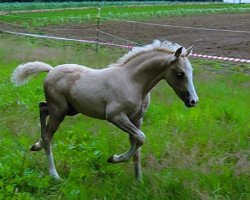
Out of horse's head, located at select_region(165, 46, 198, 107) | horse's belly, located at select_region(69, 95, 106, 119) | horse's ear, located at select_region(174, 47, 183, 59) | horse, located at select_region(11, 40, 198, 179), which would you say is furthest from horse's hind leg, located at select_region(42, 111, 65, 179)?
horse's ear, located at select_region(174, 47, 183, 59)

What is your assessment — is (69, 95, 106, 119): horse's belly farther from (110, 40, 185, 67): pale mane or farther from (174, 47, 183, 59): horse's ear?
(174, 47, 183, 59): horse's ear

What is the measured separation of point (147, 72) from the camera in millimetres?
5129

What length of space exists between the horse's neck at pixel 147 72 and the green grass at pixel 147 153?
0.94m

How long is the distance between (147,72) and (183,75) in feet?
1.27

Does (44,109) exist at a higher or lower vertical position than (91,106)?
lower

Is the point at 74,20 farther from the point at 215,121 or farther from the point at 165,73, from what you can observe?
the point at 165,73

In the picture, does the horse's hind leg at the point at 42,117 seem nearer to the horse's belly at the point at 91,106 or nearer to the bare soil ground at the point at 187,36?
the horse's belly at the point at 91,106

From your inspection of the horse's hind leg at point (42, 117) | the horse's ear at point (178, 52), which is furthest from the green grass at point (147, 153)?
the horse's ear at point (178, 52)

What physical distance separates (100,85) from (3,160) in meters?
1.39

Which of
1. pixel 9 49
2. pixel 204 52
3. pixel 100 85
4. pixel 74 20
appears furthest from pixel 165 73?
pixel 74 20

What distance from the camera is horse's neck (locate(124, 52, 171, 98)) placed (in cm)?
510

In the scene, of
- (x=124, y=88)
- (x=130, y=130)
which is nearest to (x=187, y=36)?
(x=124, y=88)

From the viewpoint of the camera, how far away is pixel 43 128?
227 inches

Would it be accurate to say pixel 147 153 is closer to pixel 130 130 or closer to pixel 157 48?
pixel 130 130
